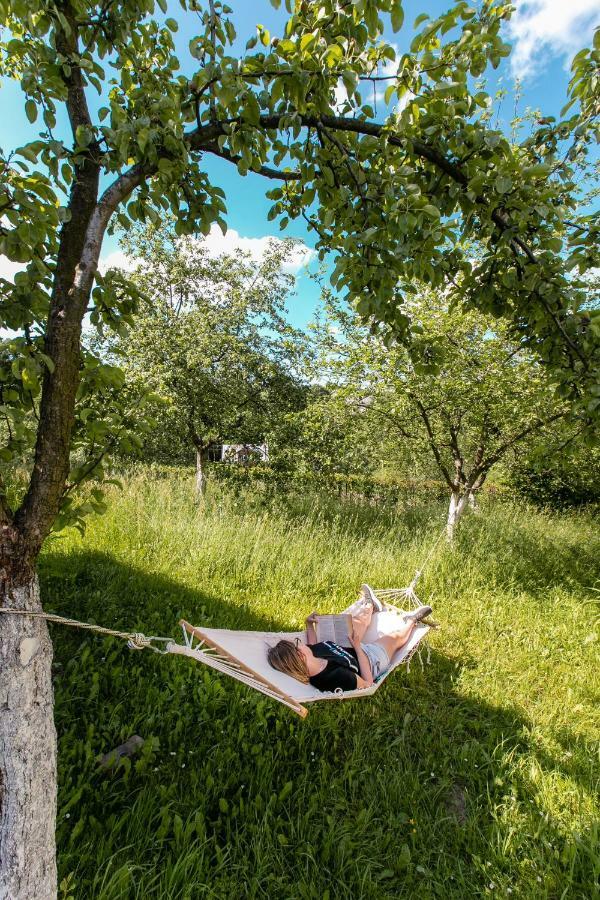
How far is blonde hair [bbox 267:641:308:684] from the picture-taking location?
9.91 ft

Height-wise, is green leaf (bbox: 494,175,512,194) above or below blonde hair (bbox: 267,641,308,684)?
above

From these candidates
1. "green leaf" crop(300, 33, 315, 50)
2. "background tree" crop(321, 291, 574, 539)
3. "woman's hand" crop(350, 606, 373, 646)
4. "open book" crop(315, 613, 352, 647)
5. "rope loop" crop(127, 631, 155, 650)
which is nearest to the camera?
→ "green leaf" crop(300, 33, 315, 50)

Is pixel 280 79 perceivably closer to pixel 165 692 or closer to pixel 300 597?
pixel 165 692

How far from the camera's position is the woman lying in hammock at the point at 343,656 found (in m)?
3.03

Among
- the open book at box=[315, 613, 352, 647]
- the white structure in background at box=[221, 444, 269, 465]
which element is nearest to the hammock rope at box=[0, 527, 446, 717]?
the open book at box=[315, 613, 352, 647]

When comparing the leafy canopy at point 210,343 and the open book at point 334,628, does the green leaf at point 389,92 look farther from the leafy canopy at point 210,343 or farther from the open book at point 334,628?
the leafy canopy at point 210,343

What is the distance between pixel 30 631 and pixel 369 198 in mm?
2007

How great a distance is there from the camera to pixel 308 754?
2.86 metres

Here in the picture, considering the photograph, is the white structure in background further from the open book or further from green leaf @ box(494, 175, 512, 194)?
green leaf @ box(494, 175, 512, 194)

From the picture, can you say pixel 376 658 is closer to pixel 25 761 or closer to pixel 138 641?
pixel 138 641

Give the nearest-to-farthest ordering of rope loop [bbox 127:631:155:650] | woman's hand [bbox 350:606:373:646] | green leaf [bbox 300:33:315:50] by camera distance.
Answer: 1. green leaf [bbox 300:33:315:50]
2. rope loop [bbox 127:631:155:650]
3. woman's hand [bbox 350:606:373:646]

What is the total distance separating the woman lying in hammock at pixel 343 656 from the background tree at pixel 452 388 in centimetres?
307

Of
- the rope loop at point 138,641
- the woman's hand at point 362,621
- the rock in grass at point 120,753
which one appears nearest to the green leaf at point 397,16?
the rope loop at point 138,641

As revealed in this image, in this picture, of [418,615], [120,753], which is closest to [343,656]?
[418,615]
